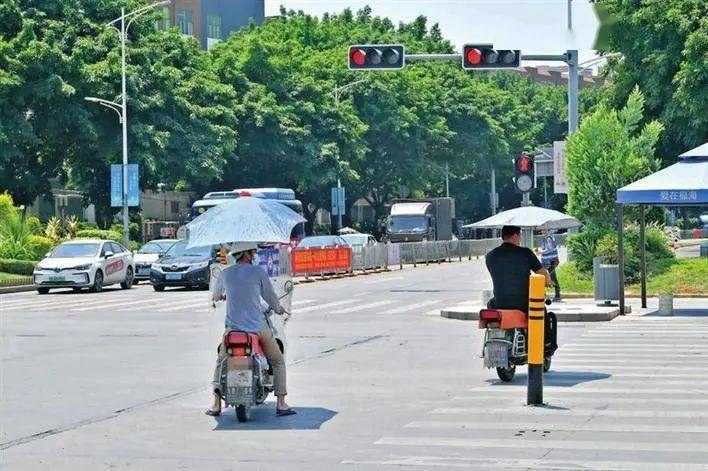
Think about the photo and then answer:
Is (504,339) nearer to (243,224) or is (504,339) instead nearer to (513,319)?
(513,319)

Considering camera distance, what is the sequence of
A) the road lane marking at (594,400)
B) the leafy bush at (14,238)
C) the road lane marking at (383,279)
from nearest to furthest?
the road lane marking at (594,400) < the road lane marking at (383,279) < the leafy bush at (14,238)

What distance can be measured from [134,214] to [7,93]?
43.0 feet

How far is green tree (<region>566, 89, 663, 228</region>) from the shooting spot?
35812 mm

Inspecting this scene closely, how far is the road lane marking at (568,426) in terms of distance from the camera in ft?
42.7

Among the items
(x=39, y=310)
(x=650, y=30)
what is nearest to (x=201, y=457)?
(x=39, y=310)

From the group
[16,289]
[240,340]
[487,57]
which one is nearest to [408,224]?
[16,289]

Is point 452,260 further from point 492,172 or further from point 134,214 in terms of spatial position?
point 492,172

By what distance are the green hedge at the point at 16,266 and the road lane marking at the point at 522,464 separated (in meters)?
40.5

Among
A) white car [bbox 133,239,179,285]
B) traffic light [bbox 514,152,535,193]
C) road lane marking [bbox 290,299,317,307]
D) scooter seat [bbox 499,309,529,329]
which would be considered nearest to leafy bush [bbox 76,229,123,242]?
white car [bbox 133,239,179,285]

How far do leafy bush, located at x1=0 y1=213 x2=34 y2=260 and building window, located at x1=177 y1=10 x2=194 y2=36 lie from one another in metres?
51.4

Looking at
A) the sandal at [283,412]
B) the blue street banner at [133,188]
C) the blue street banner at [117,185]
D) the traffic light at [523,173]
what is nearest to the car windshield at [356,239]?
the blue street banner at [133,188]

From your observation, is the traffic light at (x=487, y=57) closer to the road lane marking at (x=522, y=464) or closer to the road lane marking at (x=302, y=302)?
the road lane marking at (x=302, y=302)

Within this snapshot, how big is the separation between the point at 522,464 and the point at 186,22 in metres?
94.2

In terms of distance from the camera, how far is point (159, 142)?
207ft
